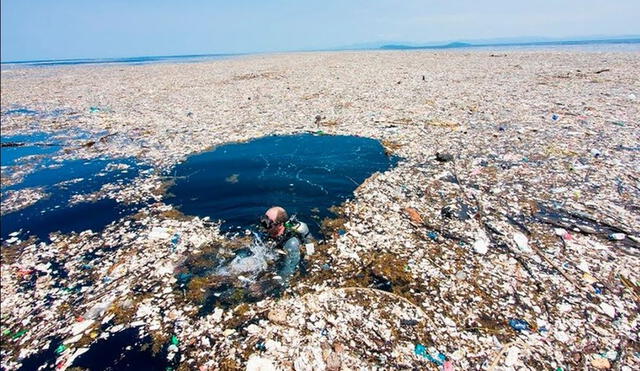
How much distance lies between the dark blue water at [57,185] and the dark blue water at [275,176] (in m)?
1.42

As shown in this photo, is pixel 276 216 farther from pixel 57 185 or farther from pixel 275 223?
pixel 57 185

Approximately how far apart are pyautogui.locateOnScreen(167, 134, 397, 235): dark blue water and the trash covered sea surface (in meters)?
0.06

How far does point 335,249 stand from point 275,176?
3.65 metres

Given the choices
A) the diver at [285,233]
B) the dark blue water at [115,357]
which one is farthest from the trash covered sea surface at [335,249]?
the diver at [285,233]

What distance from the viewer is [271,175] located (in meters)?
8.73

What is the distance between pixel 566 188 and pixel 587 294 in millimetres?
3528

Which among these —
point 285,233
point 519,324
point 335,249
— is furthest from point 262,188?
point 519,324

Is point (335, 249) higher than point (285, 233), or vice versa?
point (285, 233)

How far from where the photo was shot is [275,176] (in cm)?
867

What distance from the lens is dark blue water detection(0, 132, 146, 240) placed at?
6.75 m

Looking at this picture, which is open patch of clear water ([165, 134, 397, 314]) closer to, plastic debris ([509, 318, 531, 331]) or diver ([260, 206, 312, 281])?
diver ([260, 206, 312, 281])

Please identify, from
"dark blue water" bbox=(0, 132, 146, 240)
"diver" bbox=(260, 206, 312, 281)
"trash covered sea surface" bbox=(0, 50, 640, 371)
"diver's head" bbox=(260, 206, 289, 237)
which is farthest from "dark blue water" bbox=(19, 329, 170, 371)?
"dark blue water" bbox=(0, 132, 146, 240)

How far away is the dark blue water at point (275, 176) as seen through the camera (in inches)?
278

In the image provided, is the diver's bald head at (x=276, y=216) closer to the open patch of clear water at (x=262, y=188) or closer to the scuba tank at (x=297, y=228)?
the scuba tank at (x=297, y=228)
